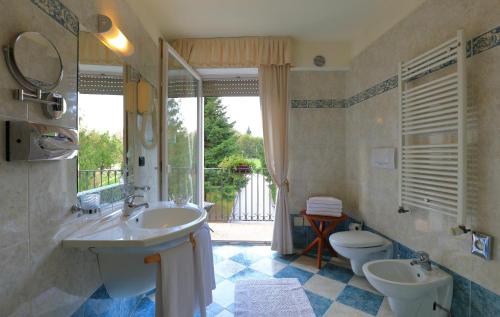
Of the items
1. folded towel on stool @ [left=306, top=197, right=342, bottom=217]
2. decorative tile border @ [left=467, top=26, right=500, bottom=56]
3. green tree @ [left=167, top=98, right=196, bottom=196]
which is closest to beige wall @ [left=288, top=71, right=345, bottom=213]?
folded towel on stool @ [left=306, top=197, right=342, bottom=217]

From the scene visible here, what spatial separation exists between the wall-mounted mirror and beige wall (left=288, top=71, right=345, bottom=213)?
2.38m

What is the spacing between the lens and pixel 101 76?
1420 mm

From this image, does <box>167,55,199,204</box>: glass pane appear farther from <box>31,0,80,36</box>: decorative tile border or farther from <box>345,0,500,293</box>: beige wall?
<box>345,0,500,293</box>: beige wall

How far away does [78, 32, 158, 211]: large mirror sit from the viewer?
1276 millimetres

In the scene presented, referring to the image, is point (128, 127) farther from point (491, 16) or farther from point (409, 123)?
point (491, 16)

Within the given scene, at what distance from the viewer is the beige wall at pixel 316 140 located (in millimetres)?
3018

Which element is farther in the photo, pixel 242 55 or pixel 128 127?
pixel 242 55

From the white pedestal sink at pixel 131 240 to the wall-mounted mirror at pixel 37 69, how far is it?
22.4 inches

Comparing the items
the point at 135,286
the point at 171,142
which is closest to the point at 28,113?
the point at 135,286

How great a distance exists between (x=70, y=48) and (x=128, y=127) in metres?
0.65

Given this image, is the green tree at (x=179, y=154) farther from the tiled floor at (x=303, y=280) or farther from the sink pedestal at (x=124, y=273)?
the sink pedestal at (x=124, y=273)

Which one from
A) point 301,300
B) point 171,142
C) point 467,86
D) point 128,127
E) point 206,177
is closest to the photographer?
point 467,86

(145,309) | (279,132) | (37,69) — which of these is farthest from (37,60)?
(279,132)

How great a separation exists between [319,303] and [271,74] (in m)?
2.37
